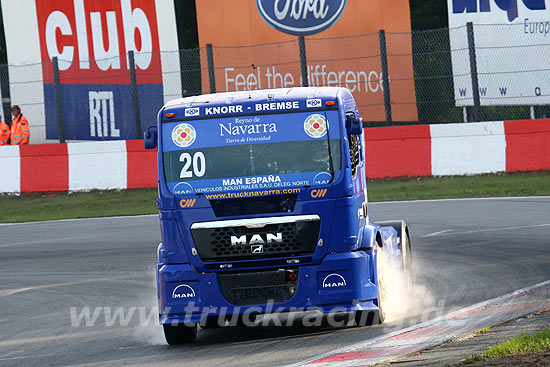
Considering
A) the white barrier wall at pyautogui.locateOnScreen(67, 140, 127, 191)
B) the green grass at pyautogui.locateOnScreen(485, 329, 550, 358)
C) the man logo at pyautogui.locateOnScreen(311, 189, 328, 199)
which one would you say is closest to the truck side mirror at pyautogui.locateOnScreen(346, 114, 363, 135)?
the man logo at pyautogui.locateOnScreen(311, 189, 328, 199)

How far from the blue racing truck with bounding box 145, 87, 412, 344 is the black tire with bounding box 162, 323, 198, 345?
0.04ft

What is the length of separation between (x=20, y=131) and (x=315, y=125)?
16.4m

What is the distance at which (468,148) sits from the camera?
20.5 meters

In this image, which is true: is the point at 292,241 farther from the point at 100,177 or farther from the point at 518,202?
the point at 100,177

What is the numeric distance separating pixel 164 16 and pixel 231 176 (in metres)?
18.2

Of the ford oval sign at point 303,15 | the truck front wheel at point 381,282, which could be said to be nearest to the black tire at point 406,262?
the truck front wheel at point 381,282

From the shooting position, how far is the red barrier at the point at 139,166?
21.9 metres

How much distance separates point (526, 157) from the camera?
794 inches

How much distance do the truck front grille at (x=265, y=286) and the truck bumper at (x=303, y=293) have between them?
4cm

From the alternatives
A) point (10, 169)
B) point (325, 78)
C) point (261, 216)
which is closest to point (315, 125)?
point (261, 216)

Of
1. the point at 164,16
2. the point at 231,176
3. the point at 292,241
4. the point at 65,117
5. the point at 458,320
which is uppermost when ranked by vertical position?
the point at 164,16

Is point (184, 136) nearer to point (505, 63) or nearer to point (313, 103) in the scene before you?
point (313, 103)

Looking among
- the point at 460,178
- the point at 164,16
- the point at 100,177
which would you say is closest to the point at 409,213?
the point at 460,178

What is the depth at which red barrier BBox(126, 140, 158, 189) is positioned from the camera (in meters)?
21.9
